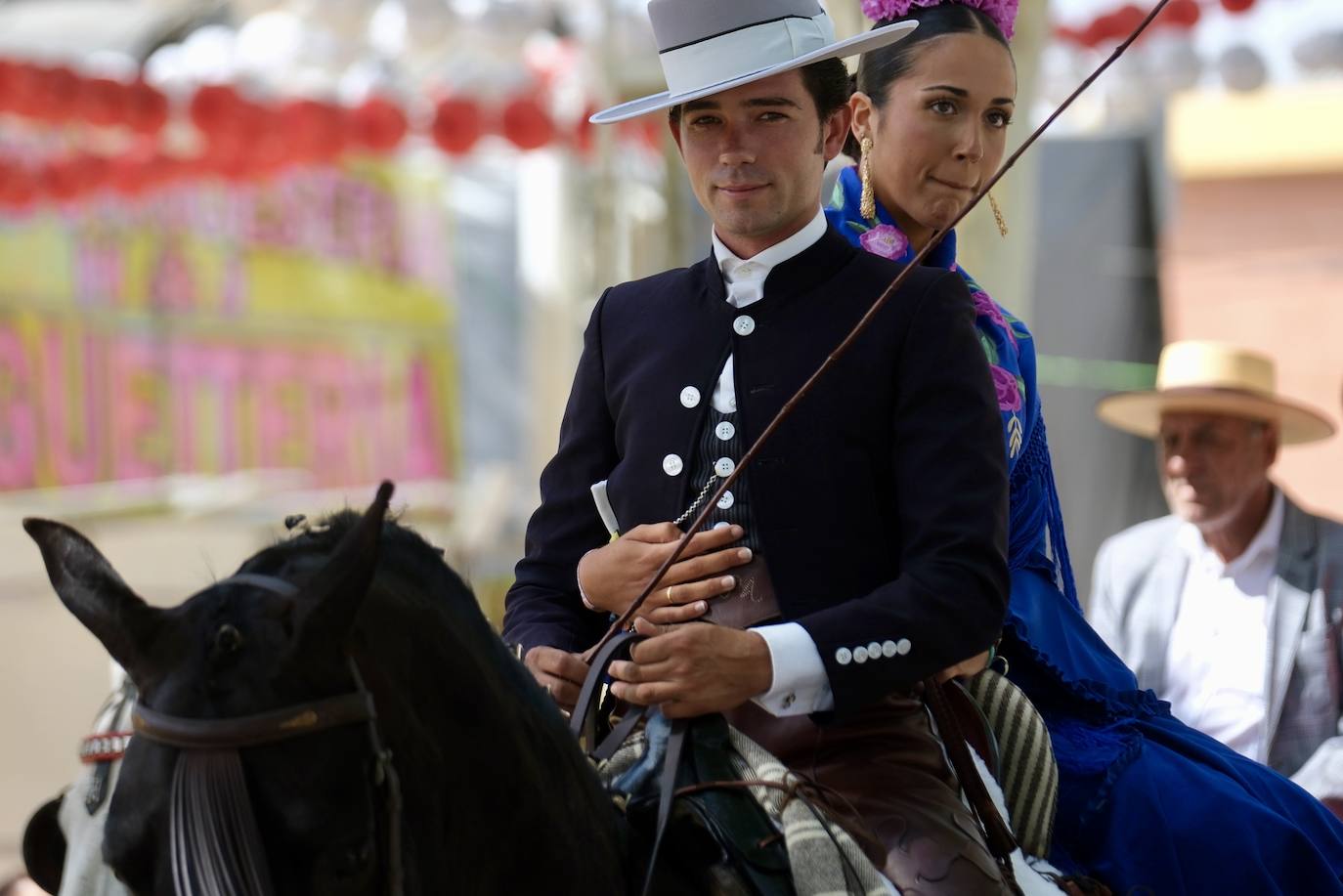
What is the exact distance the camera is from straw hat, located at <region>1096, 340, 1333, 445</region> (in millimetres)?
5957

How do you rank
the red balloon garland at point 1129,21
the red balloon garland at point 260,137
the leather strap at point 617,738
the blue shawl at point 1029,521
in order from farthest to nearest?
1. the red balloon garland at point 260,137
2. the red balloon garland at point 1129,21
3. the blue shawl at point 1029,521
4. the leather strap at point 617,738

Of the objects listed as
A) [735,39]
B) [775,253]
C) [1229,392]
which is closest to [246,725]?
[775,253]

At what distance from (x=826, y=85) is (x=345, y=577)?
1154 mm

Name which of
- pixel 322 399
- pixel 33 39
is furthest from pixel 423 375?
pixel 33 39

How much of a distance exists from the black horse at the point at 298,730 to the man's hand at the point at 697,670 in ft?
0.91

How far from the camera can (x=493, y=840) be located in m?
1.84

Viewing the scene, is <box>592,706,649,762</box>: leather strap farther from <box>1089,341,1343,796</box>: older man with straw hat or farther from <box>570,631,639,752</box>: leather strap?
<box>1089,341,1343,796</box>: older man with straw hat

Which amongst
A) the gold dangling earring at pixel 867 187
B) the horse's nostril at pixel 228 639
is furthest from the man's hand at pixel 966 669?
the horse's nostril at pixel 228 639

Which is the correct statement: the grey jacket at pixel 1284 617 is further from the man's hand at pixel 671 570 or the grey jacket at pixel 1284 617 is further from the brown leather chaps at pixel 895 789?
the man's hand at pixel 671 570

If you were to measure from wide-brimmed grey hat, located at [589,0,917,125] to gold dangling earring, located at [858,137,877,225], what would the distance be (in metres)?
0.66

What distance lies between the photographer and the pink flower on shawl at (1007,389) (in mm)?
2930

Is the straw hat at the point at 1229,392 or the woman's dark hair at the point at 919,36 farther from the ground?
the woman's dark hair at the point at 919,36

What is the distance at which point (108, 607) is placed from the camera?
1.64 m

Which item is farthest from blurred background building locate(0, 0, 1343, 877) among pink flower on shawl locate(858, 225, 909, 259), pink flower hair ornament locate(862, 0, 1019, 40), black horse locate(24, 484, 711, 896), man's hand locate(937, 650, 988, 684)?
black horse locate(24, 484, 711, 896)
